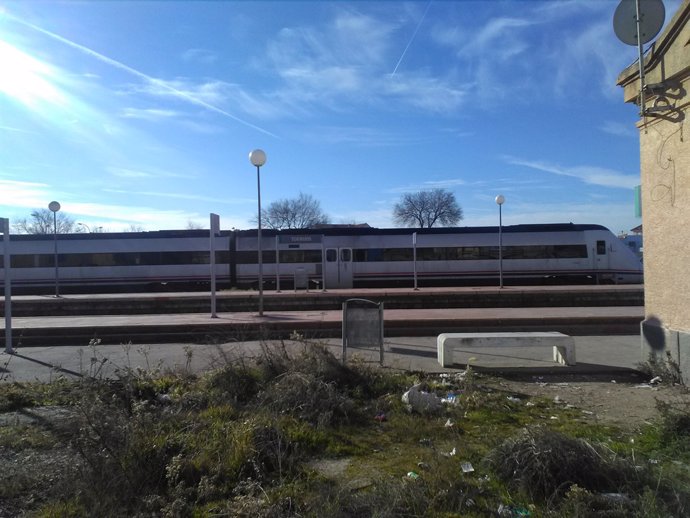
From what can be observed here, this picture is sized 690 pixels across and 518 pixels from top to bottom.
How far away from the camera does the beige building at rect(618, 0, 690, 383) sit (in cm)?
692

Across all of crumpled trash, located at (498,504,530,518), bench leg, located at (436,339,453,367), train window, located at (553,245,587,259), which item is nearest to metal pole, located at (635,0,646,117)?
bench leg, located at (436,339,453,367)

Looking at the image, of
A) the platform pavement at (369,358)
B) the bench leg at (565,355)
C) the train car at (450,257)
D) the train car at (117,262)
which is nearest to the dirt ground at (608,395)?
the platform pavement at (369,358)

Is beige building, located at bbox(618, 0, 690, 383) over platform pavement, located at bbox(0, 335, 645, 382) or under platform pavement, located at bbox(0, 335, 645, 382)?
over

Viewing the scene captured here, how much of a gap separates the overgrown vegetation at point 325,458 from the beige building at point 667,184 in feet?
7.93

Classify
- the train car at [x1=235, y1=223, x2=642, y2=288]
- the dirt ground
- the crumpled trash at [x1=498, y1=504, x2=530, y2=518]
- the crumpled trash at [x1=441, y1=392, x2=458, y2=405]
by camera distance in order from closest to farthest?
1. the crumpled trash at [x1=498, y1=504, x2=530, y2=518]
2. the dirt ground
3. the crumpled trash at [x1=441, y1=392, x2=458, y2=405]
4. the train car at [x1=235, y1=223, x2=642, y2=288]

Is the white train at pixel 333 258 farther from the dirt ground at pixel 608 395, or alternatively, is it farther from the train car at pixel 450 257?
the dirt ground at pixel 608 395

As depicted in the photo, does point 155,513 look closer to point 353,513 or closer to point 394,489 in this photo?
point 353,513

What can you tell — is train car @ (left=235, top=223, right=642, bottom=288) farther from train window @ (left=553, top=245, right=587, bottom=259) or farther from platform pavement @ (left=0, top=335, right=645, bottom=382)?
platform pavement @ (left=0, top=335, right=645, bottom=382)

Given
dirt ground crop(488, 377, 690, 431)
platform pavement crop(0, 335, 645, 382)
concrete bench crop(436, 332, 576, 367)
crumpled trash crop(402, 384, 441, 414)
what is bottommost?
dirt ground crop(488, 377, 690, 431)

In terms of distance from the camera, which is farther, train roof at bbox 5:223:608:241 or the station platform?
train roof at bbox 5:223:608:241

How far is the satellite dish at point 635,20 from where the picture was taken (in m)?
7.34

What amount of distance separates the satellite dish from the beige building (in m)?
0.23

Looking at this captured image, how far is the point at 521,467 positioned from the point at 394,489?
1.01m

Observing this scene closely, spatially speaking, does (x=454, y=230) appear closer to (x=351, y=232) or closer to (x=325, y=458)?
(x=351, y=232)
